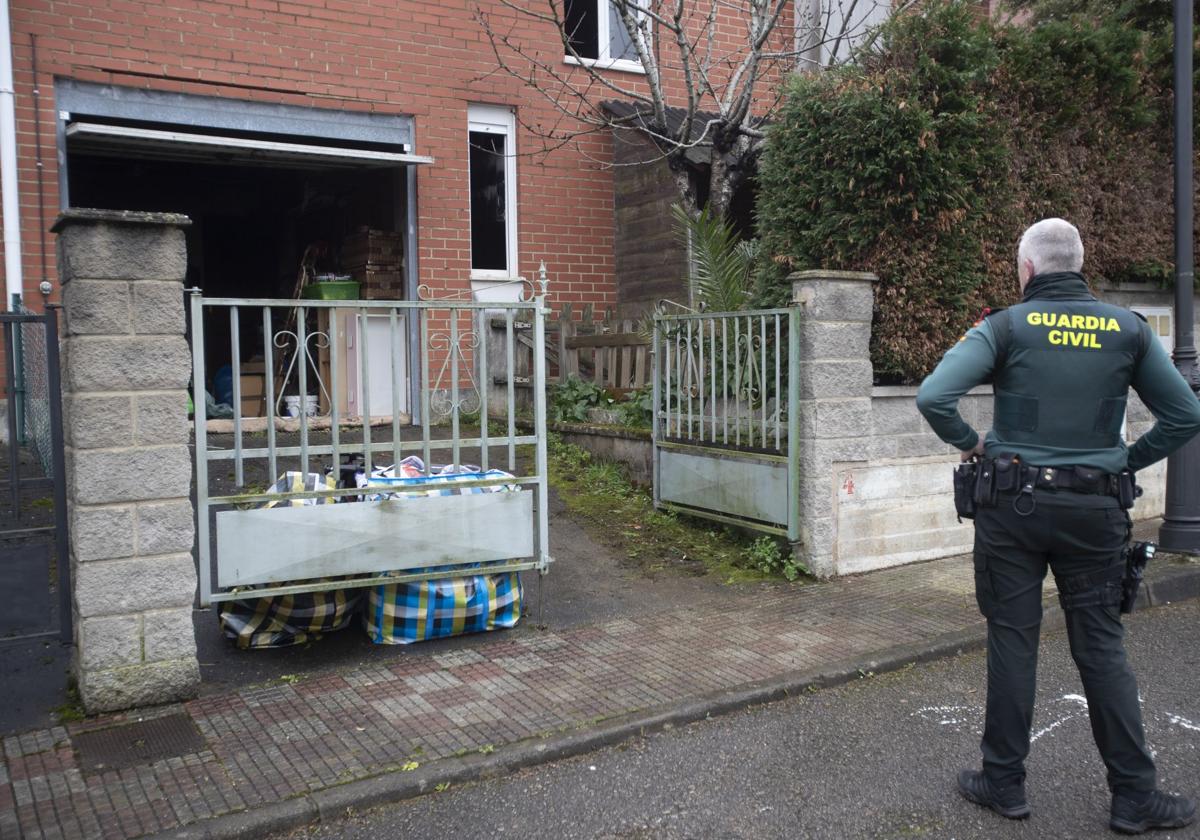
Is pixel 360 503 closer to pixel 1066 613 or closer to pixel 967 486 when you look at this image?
pixel 967 486

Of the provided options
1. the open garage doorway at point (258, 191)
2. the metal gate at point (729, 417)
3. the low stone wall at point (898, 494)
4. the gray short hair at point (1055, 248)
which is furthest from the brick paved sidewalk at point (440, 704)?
the open garage doorway at point (258, 191)

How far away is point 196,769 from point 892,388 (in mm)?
5062

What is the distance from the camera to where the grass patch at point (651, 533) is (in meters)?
7.03

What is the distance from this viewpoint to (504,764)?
162 inches

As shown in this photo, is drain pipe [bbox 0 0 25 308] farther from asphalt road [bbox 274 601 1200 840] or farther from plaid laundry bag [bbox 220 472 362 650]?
asphalt road [bbox 274 601 1200 840]

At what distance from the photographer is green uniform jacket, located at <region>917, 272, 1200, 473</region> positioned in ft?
11.8

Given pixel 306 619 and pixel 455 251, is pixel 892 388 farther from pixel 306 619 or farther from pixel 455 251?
pixel 455 251

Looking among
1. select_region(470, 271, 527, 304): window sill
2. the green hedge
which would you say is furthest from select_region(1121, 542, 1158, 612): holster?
select_region(470, 271, 527, 304): window sill

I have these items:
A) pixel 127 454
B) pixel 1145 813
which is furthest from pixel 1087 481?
pixel 127 454

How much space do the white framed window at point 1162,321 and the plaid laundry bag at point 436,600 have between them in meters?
6.45

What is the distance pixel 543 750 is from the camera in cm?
421

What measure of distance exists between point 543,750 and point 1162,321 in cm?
763

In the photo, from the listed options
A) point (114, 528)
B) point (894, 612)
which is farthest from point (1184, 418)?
point (114, 528)

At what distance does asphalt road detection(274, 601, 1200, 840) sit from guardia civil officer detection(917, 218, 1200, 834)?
27cm
